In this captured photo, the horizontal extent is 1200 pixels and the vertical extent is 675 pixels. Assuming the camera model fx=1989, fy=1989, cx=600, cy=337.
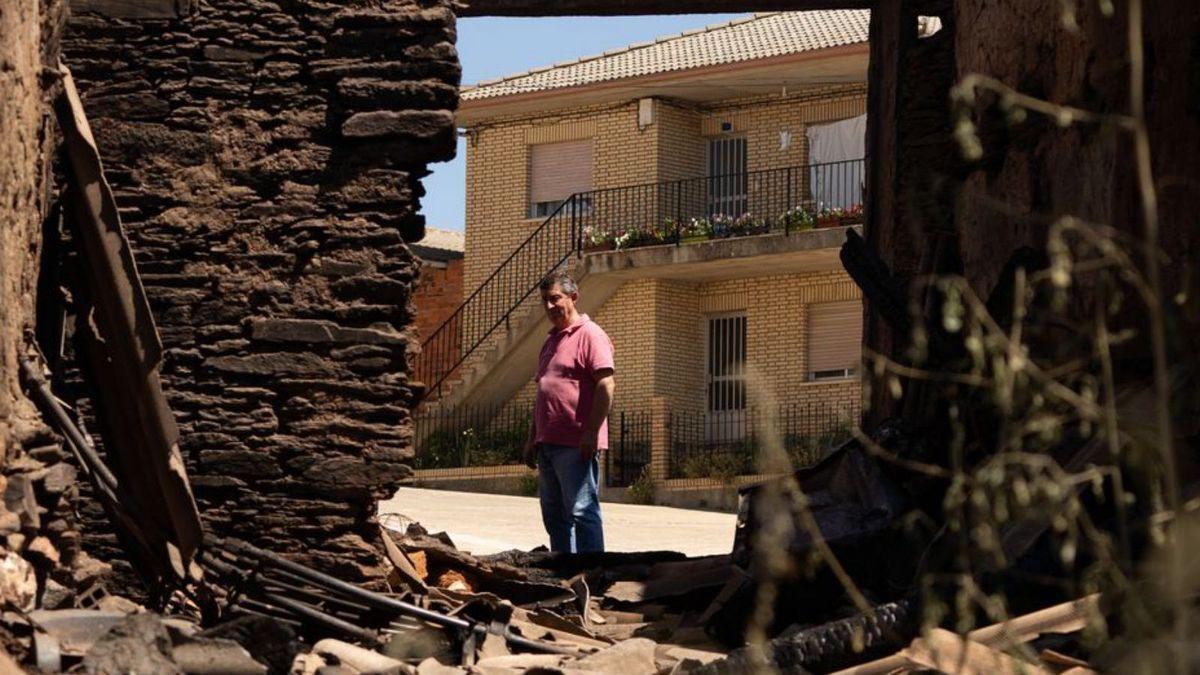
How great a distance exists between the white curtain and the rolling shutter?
399 cm

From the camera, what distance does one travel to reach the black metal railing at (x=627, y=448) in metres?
30.8

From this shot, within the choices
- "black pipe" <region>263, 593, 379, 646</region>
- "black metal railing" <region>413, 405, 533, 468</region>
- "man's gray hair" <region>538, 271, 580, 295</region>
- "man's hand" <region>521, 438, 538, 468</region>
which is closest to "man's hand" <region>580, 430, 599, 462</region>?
"man's hand" <region>521, 438, 538, 468</region>

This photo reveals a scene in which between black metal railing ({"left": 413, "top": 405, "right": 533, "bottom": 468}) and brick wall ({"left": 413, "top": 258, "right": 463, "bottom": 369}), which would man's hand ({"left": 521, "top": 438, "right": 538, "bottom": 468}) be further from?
brick wall ({"left": 413, "top": 258, "right": 463, "bottom": 369})

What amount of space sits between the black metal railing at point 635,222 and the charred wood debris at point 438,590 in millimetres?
22260

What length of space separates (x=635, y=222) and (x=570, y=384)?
22027 millimetres

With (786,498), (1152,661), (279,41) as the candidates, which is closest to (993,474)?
(1152,661)

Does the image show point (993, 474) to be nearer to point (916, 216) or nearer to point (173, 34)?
point (916, 216)

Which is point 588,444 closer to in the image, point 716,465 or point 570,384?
point 570,384

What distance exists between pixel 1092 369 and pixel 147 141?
427 centimetres

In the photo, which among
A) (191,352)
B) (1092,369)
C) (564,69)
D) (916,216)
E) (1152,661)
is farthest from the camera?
(564,69)

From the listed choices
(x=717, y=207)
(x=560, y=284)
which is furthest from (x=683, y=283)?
(x=560, y=284)

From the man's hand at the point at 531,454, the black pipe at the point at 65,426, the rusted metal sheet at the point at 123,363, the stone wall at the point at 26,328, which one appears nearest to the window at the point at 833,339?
the man's hand at the point at 531,454

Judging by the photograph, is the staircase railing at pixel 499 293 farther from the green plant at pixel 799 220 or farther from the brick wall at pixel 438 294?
the green plant at pixel 799 220

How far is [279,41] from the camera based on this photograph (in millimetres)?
9000
